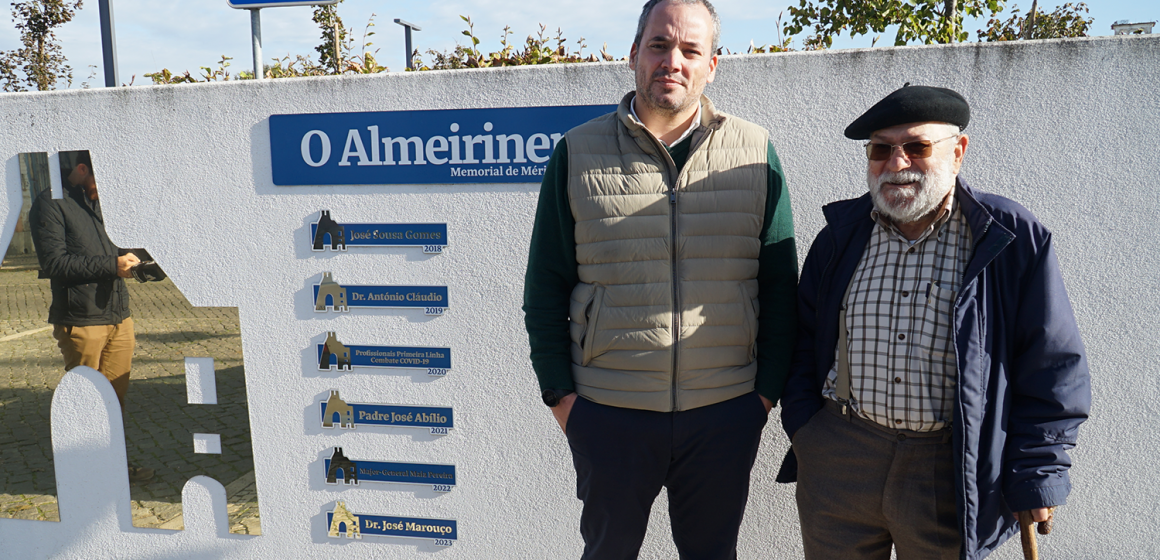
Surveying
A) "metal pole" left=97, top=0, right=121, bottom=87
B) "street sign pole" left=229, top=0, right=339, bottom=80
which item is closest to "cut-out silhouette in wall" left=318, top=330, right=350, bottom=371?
"street sign pole" left=229, top=0, right=339, bottom=80

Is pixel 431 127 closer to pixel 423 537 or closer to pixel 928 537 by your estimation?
pixel 423 537

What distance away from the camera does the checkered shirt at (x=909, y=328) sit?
6.12 ft

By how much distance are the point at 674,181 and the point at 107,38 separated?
9.77 feet

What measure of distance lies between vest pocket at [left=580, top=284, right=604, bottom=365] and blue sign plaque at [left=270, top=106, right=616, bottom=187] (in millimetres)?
942

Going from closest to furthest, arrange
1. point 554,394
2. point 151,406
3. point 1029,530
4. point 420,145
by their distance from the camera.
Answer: point 1029,530 → point 554,394 → point 420,145 → point 151,406

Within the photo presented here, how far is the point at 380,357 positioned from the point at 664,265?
160 cm

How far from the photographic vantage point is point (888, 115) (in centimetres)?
188

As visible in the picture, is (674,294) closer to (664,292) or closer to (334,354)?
(664,292)

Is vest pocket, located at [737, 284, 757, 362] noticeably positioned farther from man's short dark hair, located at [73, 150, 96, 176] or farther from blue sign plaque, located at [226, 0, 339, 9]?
man's short dark hair, located at [73, 150, 96, 176]

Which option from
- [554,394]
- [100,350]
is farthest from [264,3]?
[554,394]

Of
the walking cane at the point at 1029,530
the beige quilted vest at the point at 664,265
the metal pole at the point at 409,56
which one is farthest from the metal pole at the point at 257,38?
the walking cane at the point at 1029,530

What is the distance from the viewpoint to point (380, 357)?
122 inches

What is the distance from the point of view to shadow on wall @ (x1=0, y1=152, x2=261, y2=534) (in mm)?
3221

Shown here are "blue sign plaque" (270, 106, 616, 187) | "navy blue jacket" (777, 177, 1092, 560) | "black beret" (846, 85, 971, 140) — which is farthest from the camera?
"blue sign plaque" (270, 106, 616, 187)
